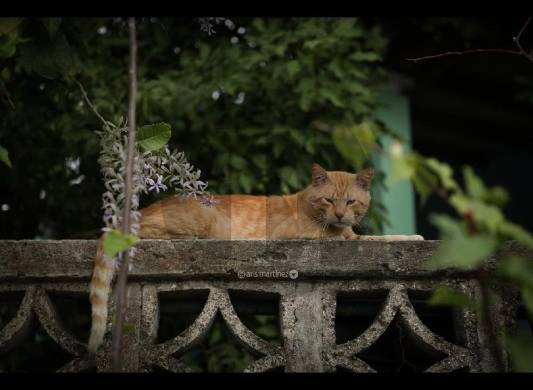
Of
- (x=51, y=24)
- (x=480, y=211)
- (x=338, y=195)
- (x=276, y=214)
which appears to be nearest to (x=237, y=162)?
(x=276, y=214)

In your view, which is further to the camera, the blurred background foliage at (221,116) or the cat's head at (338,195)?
the blurred background foliage at (221,116)

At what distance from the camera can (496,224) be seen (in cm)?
110

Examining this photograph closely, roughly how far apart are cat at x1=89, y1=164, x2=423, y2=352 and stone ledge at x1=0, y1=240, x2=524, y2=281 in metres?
0.96

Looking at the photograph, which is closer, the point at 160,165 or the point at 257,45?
the point at 160,165

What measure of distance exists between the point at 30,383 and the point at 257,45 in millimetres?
3184

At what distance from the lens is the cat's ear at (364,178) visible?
3477mm

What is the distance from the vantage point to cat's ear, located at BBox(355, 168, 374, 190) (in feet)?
11.4

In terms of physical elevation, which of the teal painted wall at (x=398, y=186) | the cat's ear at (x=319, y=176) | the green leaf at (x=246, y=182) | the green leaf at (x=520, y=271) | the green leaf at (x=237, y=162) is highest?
the teal painted wall at (x=398, y=186)

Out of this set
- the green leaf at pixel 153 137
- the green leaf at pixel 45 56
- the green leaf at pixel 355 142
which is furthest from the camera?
the green leaf at pixel 45 56

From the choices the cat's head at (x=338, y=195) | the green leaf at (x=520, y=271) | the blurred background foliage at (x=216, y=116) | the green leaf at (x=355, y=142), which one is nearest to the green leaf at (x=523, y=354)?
the green leaf at (x=520, y=271)

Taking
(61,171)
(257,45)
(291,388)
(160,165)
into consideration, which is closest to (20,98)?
(61,171)

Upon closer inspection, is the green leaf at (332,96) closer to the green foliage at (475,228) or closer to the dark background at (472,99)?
the dark background at (472,99)

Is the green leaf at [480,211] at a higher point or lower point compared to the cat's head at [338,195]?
lower

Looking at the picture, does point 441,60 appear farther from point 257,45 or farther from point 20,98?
point 20,98
